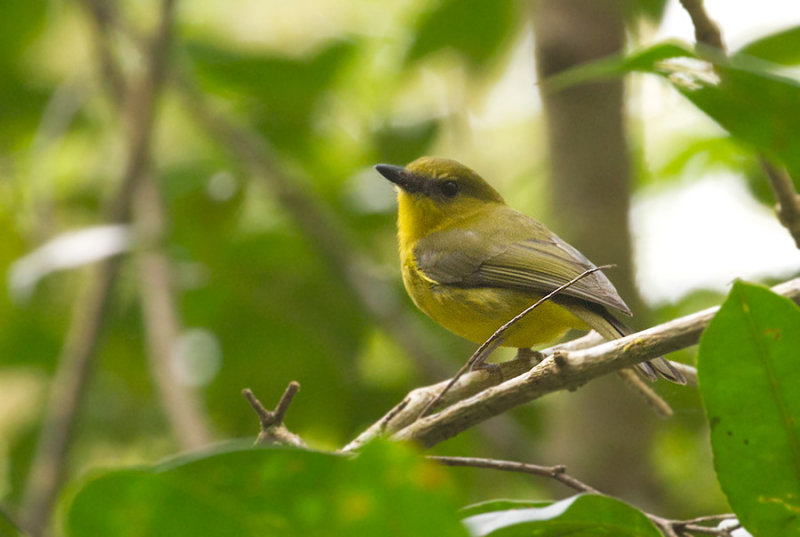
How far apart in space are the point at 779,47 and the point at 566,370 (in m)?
1.17

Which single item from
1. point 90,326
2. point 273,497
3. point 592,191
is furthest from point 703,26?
point 90,326

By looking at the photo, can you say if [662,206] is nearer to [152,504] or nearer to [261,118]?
[261,118]

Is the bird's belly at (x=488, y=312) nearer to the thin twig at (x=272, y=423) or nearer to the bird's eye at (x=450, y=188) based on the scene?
the bird's eye at (x=450, y=188)

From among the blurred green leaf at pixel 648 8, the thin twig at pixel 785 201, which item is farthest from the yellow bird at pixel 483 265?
the blurred green leaf at pixel 648 8

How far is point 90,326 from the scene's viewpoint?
10.8 ft

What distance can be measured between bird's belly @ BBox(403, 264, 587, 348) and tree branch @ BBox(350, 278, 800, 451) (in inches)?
32.6

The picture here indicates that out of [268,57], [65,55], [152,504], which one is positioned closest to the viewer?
[152,504]

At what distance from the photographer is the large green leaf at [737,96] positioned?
133cm

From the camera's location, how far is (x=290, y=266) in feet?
13.5

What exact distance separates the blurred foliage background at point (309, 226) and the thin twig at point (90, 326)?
5cm

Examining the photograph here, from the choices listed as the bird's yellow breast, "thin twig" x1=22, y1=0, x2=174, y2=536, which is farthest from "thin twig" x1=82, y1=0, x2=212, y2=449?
the bird's yellow breast

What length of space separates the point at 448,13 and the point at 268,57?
0.76 metres

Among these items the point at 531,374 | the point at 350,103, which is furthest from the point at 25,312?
the point at 531,374

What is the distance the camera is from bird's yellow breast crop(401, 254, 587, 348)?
2.35m
